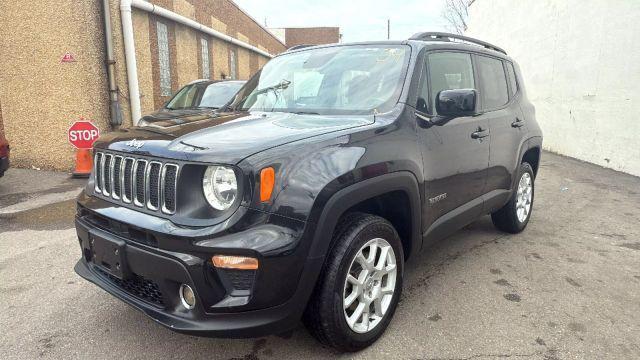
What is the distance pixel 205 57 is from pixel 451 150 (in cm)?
1285

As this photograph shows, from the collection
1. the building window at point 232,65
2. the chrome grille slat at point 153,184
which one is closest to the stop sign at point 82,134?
the chrome grille slat at point 153,184

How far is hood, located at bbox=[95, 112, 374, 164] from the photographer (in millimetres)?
2162

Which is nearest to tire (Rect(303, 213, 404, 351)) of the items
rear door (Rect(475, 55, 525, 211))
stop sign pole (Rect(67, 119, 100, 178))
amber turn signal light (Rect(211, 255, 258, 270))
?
amber turn signal light (Rect(211, 255, 258, 270))

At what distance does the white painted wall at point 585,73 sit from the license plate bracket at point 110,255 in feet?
30.4

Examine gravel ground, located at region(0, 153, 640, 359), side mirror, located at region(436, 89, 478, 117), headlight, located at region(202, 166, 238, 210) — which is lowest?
gravel ground, located at region(0, 153, 640, 359)

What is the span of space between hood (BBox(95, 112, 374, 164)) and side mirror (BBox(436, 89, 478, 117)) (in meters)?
0.58

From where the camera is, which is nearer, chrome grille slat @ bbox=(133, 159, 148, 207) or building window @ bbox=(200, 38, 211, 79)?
chrome grille slat @ bbox=(133, 159, 148, 207)

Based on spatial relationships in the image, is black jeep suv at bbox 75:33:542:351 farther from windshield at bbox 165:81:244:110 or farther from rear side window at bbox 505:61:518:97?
windshield at bbox 165:81:244:110

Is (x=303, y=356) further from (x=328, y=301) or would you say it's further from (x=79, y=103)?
(x=79, y=103)

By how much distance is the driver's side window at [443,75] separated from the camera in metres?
3.13

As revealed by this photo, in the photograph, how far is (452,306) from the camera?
315cm

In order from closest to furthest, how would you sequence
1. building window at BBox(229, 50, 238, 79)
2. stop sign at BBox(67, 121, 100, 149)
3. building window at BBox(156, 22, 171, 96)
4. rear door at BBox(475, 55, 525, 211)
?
rear door at BBox(475, 55, 525, 211) → stop sign at BBox(67, 121, 100, 149) → building window at BBox(156, 22, 171, 96) → building window at BBox(229, 50, 238, 79)

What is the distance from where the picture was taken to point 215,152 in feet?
6.99

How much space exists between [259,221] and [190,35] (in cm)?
1248
